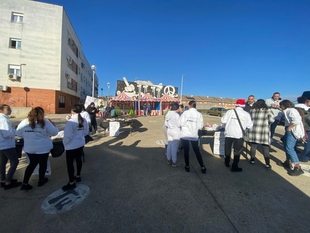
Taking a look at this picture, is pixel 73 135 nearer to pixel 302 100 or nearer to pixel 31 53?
pixel 302 100

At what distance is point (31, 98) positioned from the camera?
18.2 metres

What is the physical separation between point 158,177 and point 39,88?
838 inches

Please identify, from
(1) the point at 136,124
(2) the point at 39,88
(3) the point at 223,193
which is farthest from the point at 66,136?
(2) the point at 39,88

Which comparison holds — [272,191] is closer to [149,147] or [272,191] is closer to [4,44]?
[149,147]

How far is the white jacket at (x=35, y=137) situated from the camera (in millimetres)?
2744

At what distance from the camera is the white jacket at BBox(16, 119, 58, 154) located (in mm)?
2744

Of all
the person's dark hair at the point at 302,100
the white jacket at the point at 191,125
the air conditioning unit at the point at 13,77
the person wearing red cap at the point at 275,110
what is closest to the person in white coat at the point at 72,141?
the white jacket at the point at 191,125

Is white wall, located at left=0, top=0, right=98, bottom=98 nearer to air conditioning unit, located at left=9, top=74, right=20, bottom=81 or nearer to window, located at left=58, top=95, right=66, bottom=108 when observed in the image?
air conditioning unit, located at left=9, top=74, right=20, bottom=81

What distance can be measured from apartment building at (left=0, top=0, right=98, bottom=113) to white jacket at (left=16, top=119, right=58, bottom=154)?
1943 centimetres

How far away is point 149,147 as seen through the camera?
5.82 m

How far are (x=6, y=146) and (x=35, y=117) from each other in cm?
78

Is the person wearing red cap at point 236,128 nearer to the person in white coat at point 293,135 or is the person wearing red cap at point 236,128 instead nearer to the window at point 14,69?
the person in white coat at point 293,135

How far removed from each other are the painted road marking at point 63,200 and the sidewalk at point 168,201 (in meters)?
0.09

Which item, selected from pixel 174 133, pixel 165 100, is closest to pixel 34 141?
pixel 174 133
